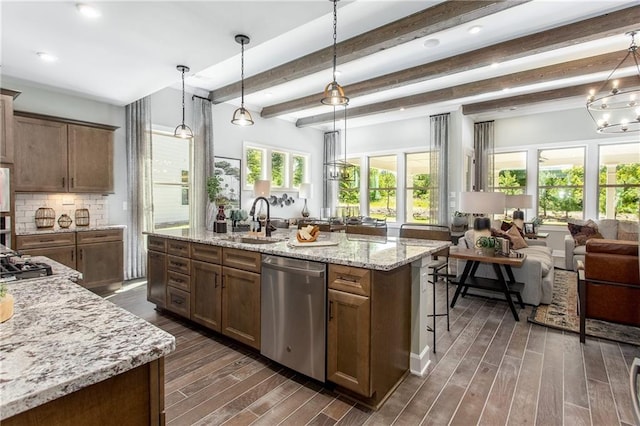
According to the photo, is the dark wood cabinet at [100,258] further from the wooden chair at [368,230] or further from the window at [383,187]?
the window at [383,187]

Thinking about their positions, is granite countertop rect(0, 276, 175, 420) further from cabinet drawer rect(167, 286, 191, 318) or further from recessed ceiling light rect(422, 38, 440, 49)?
recessed ceiling light rect(422, 38, 440, 49)

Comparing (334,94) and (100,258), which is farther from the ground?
(334,94)

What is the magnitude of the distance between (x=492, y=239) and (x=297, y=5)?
3281 mm

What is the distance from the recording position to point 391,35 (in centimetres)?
362

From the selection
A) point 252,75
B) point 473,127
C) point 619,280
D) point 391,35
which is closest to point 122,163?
point 252,75

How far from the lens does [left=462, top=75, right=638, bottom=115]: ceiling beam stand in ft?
→ 17.9

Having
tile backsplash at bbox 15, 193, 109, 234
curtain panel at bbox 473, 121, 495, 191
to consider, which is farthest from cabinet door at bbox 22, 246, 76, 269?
curtain panel at bbox 473, 121, 495, 191

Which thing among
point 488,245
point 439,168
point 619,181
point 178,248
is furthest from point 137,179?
point 619,181

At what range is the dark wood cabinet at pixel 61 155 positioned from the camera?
4.01m

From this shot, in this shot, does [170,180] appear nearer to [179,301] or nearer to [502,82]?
[179,301]

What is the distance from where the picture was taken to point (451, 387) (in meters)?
2.26

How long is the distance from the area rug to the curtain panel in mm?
3981

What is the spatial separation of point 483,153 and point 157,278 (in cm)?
771

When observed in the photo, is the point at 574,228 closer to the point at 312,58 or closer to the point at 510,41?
the point at 510,41
